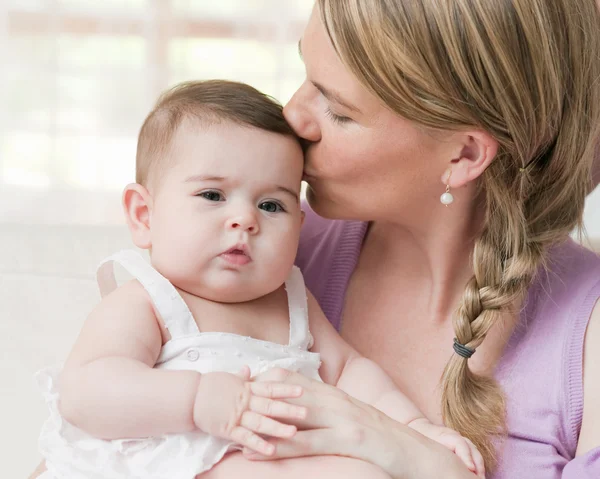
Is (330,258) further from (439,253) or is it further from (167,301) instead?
(167,301)

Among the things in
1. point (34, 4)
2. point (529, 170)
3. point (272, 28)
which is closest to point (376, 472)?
point (529, 170)

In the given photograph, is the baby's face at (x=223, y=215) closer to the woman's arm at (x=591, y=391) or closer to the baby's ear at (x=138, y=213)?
the baby's ear at (x=138, y=213)

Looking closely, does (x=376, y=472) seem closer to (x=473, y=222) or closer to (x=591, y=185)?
(x=473, y=222)

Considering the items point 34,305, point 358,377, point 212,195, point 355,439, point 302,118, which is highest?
point 302,118

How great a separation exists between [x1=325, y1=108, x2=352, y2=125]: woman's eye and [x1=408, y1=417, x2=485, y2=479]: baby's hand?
57 cm

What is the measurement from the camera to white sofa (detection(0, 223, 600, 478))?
213 cm

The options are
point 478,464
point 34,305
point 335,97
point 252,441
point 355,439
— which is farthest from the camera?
point 34,305

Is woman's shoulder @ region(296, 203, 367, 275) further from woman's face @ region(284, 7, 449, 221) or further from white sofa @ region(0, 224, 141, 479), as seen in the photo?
white sofa @ region(0, 224, 141, 479)

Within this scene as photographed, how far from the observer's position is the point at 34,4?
4707 millimetres

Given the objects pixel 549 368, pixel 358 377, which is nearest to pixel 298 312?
pixel 358 377

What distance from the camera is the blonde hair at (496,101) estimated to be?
1.52 meters

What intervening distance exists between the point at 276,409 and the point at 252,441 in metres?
0.06

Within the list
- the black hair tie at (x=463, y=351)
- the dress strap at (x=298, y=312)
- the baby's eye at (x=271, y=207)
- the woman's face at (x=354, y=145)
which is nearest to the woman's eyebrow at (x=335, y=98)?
the woman's face at (x=354, y=145)

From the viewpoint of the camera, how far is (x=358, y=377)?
1.69 metres
